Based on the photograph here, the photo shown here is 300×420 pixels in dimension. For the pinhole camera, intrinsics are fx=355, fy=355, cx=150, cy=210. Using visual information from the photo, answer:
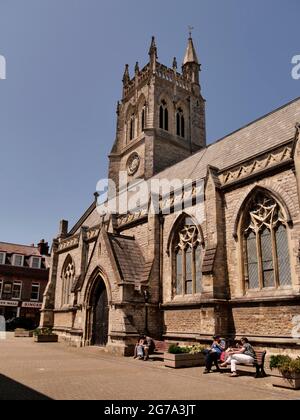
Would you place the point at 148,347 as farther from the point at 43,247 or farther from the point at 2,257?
the point at 43,247

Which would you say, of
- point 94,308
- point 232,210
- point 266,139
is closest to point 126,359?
point 94,308

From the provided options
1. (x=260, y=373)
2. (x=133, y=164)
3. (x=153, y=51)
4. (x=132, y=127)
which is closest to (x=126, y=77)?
(x=153, y=51)

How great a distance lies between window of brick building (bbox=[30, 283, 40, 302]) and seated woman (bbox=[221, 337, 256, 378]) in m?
39.2

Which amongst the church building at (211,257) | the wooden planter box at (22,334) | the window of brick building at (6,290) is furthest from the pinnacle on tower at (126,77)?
the wooden planter box at (22,334)

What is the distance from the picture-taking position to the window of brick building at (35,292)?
46.9 meters

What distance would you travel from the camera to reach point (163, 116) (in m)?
37.7

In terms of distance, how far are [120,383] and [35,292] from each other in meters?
40.3

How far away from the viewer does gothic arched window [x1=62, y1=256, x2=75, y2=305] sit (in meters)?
31.1

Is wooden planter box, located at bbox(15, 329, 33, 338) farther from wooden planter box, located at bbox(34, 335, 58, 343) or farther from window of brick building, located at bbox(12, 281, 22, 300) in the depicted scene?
window of brick building, located at bbox(12, 281, 22, 300)

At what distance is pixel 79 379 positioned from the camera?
10766 mm

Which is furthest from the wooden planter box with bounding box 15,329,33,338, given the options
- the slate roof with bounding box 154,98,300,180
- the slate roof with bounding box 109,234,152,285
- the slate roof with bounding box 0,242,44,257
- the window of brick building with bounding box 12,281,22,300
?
the slate roof with bounding box 154,98,300,180

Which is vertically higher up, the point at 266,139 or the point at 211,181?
the point at 266,139

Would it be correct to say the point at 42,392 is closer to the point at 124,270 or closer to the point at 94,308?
the point at 124,270
